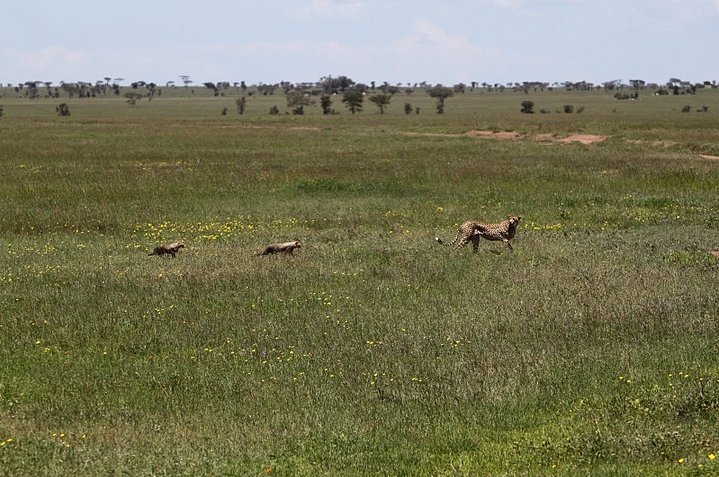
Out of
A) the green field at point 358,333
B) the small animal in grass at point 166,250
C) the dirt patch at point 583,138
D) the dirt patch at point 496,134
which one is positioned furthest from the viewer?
the dirt patch at point 496,134

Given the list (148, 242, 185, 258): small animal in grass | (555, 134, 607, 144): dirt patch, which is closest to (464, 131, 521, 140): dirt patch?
(555, 134, 607, 144): dirt patch

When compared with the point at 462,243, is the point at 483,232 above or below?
above

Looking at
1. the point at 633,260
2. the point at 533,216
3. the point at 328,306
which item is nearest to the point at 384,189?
the point at 533,216

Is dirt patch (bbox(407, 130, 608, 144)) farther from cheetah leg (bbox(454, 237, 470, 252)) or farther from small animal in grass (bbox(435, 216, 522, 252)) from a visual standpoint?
cheetah leg (bbox(454, 237, 470, 252))

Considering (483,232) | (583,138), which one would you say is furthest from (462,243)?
(583,138)

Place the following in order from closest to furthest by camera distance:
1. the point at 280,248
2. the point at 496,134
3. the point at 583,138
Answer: the point at 280,248, the point at 583,138, the point at 496,134

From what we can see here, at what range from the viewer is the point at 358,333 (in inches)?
539

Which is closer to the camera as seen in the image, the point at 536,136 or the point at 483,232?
the point at 483,232

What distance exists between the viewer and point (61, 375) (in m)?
12.0

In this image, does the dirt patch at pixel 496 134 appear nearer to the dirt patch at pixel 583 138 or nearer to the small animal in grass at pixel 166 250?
the dirt patch at pixel 583 138

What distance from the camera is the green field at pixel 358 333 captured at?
9.31 m

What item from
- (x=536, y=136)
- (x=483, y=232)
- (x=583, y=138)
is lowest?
(x=536, y=136)

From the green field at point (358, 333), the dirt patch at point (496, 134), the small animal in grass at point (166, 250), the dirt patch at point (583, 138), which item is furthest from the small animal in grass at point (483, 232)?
the dirt patch at point (496, 134)

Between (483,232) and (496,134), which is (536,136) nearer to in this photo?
(496,134)
